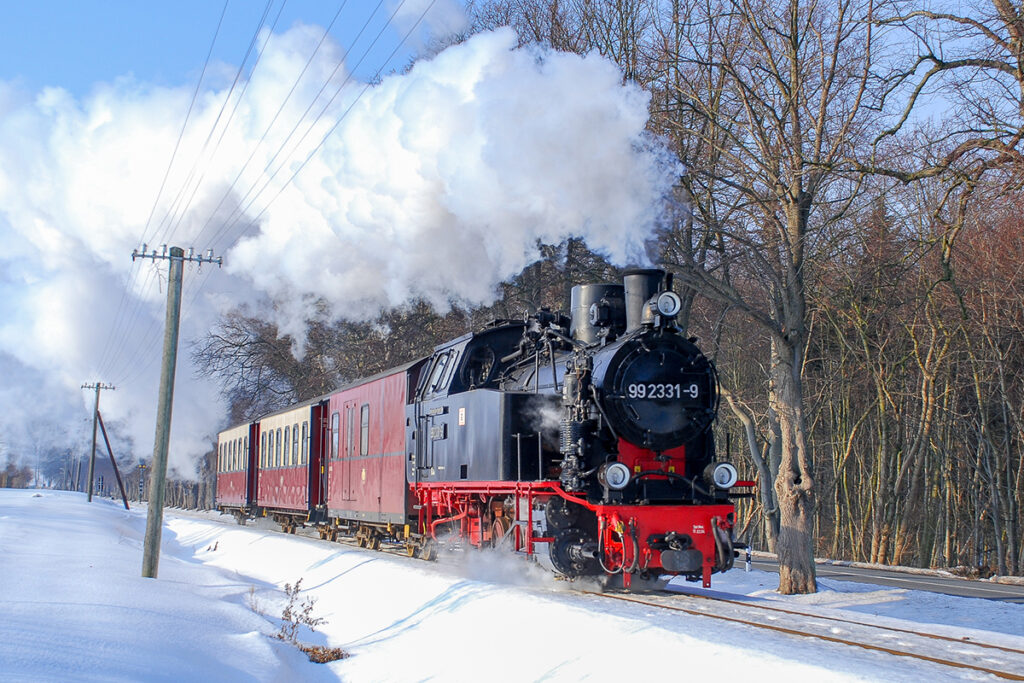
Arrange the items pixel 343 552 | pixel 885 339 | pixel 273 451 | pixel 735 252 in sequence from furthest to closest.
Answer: pixel 273 451 < pixel 885 339 < pixel 343 552 < pixel 735 252

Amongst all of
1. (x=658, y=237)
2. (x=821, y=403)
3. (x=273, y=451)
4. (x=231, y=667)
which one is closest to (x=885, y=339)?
(x=821, y=403)

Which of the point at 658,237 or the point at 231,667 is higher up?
the point at 658,237

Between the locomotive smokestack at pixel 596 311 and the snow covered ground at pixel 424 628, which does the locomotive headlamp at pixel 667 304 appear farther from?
the snow covered ground at pixel 424 628

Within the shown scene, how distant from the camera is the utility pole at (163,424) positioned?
12.8 metres

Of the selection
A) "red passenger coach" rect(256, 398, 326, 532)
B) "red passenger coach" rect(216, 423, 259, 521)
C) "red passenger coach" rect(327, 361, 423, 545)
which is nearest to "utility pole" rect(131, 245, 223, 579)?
"red passenger coach" rect(327, 361, 423, 545)

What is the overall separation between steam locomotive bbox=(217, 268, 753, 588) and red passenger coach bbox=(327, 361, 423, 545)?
84cm

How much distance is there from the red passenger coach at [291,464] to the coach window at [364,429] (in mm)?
3066

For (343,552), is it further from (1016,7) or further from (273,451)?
(1016,7)

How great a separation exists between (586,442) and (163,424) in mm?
7261

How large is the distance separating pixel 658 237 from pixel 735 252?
5.19ft

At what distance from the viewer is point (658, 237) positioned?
1220 centimetres

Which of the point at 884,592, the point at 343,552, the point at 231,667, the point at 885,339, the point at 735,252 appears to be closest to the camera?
the point at 231,667

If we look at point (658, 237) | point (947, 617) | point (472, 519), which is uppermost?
point (658, 237)

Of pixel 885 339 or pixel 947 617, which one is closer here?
pixel 947 617
